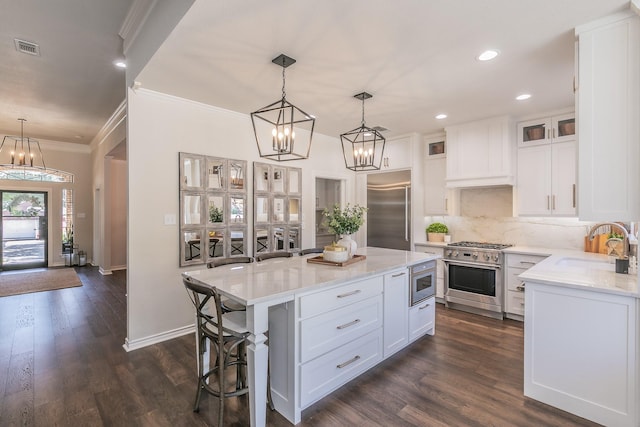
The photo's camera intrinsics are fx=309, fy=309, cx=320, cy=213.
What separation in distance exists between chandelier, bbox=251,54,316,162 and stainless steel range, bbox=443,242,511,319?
2557 millimetres

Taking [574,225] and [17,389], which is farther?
[574,225]

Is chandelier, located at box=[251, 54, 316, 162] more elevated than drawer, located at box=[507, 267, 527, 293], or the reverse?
chandelier, located at box=[251, 54, 316, 162]

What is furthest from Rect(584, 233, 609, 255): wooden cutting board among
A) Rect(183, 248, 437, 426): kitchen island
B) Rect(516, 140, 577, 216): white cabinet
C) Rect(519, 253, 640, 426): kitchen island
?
Rect(183, 248, 437, 426): kitchen island

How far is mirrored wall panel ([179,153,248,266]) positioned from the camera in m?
3.58

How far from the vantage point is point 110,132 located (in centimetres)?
590

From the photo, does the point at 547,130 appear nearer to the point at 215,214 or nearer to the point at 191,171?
the point at 215,214

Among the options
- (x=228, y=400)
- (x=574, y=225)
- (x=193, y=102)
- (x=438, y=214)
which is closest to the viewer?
(x=228, y=400)

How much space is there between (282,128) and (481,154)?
3138 millimetres

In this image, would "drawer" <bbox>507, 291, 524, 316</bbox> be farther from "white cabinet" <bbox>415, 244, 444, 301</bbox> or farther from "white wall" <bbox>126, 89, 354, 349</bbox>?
"white wall" <bbox>126, 89, 354, 349</bbox>

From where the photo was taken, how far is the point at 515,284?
3877 millimetres

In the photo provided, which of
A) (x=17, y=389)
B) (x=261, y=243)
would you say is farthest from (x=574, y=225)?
(x=17, y=389)

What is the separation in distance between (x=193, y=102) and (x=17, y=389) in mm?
3053

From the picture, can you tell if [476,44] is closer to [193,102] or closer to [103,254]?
[193,102]

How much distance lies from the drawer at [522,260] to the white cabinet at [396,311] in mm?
1798
